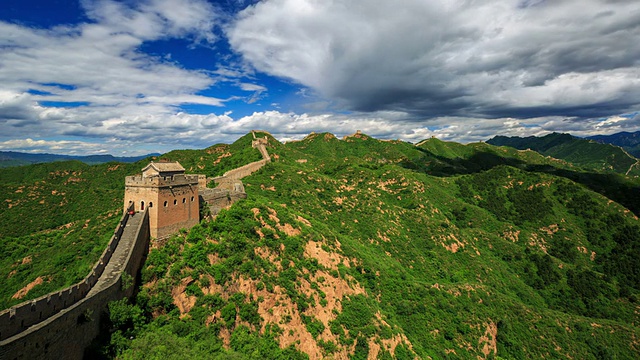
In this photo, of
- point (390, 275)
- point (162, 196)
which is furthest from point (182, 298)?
point (390, 275)

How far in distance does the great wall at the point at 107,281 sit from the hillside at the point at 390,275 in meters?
1.50

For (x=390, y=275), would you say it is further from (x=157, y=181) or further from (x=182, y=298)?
(x=157, y=181)

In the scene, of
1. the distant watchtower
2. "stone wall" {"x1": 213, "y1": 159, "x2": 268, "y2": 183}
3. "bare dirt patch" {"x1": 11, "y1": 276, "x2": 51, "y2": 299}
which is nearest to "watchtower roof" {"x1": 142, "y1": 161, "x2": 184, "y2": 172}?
the distant watchtower

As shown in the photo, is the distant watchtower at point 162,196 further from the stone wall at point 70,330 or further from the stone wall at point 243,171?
the stone wall at point 243,171

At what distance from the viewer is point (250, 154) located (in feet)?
249

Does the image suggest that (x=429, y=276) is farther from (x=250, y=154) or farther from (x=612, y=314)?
(x=250, y=154)

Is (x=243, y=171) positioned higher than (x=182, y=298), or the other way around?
(x=243, y=171)

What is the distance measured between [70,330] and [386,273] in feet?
128

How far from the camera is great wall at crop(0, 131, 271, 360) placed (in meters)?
12.0

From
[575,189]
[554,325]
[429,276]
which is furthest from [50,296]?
[575,189]

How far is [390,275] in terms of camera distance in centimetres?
4559

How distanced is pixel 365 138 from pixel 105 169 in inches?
5338

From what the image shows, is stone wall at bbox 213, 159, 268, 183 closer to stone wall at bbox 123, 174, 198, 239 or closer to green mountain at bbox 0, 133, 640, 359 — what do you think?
green mountain at bbox 0, 133, 640, 359

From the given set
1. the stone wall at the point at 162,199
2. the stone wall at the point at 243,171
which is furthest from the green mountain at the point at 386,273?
Result: the stone wall at the point at 243,171
